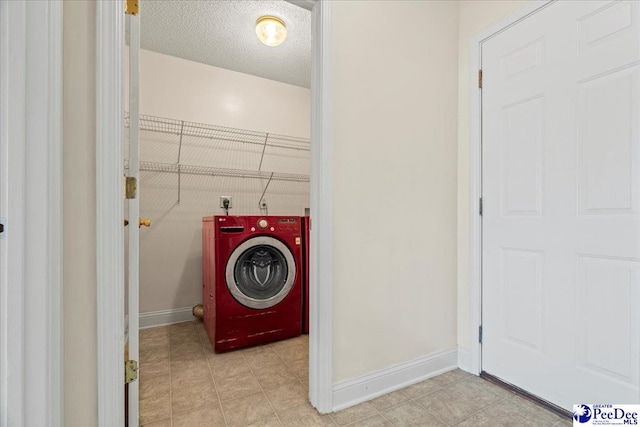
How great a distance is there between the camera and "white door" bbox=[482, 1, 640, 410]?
124 centimetres

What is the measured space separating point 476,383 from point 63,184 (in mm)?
2173

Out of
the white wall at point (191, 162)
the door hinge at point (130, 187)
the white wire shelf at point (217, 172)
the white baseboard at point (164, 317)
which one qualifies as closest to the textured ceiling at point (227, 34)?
the white wall at point (191, 162)

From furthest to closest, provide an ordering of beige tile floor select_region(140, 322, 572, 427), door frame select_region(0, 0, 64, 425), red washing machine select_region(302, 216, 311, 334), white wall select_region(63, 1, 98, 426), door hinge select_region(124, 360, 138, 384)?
red washing machine select_region(302, 216, 311, 334), beige tile floor select_region(140, 322, 572, 427), door hinge select_region(124, 360, 138, 384), white wall select_region(63, 1, 98, 426), door frame select_region(0, 0, 64, 425)

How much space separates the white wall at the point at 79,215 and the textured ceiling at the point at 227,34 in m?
1.37

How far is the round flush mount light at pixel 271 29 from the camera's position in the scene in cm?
217

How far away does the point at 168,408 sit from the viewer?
146cm

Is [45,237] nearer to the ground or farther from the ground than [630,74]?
nearer to the ground

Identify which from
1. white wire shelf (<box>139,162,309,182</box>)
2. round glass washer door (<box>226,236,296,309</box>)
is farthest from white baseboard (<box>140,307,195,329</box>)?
white wire shelf (<box>139,162,309,182</box>)

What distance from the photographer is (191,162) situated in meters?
2.80

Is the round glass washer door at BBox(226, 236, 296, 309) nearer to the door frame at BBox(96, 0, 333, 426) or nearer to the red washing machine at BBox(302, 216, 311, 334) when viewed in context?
the red washing machine at BBox(302, 216, 311, 334)

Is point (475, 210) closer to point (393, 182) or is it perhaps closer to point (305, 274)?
point (393, 182)

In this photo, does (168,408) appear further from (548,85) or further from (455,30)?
(455,30)


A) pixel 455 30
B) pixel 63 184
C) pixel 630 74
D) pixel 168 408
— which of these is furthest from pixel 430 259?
pixel 63 184

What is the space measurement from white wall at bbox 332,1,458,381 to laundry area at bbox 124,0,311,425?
65cm
